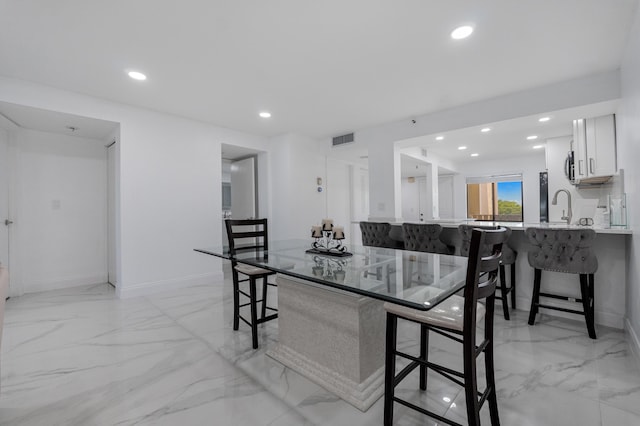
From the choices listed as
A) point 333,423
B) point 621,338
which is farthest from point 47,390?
point 621,338

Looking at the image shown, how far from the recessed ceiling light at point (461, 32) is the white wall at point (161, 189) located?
3.59 meters

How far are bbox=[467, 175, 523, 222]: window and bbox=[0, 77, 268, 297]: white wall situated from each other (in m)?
6.85

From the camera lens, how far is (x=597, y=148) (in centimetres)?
344

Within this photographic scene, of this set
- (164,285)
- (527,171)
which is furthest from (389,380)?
(527,171)

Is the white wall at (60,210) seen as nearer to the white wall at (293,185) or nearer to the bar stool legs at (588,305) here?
the white wall at (293,185)

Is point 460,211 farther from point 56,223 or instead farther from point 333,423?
point 56,223

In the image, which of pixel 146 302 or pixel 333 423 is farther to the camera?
pixel 146 302

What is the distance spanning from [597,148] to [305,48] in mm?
3617

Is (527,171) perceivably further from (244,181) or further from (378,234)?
(244,181)

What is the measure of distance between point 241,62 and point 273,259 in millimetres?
1924

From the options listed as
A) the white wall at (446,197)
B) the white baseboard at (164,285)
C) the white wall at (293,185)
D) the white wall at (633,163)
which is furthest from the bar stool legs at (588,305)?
the white wall at (446,197)

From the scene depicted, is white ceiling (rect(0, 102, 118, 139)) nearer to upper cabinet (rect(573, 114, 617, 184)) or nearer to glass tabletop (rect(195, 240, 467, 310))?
glass tabletop (rect(195, 240, 467, 310))

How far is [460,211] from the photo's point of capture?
27.2 ft

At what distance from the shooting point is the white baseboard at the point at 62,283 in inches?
154
